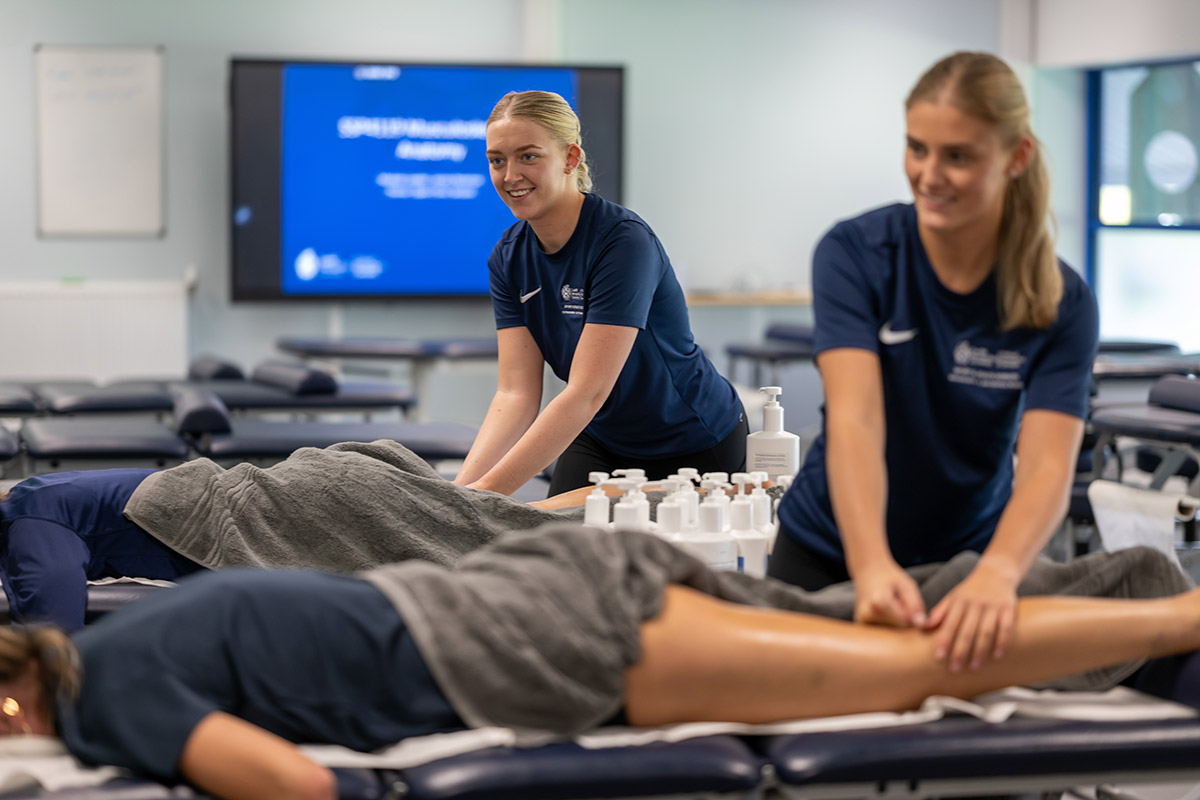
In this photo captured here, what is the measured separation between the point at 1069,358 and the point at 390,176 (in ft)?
15.0

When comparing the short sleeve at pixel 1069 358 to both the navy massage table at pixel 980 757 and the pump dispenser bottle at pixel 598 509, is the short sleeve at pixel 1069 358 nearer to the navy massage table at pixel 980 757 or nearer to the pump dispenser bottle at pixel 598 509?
the navy massage table at pixel 980 757

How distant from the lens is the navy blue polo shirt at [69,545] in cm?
176

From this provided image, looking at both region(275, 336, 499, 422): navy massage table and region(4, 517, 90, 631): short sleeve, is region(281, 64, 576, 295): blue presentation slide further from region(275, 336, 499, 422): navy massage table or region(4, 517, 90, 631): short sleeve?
region(4, 517, 90, 631): short sleeve

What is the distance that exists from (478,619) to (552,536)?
0.46 feet

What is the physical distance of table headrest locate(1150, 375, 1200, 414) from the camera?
10.3 feet

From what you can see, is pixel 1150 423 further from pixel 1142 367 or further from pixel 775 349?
pixel 775 349

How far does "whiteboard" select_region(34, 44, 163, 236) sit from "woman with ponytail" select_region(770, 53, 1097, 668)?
4.76 m

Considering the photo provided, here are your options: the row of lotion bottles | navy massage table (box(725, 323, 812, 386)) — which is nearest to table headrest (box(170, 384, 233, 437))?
the row of lotion bottles

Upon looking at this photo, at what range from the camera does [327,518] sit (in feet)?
6.25

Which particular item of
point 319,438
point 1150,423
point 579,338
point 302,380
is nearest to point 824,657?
point 579,338

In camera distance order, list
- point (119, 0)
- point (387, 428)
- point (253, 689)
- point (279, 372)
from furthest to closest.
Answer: point (119, 0) < point (279, 372) < point (387, 428) < point (253, 689)

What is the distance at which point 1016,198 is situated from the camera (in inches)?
54.9

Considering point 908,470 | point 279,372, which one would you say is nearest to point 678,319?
point 908,470

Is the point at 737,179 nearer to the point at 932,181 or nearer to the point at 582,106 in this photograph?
the point at 582,106
